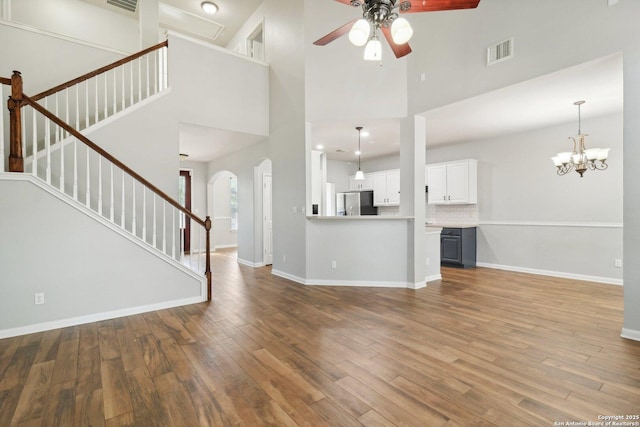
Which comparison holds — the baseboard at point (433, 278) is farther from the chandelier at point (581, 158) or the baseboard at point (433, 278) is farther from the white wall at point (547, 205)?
the chandelier at point (581, 158)

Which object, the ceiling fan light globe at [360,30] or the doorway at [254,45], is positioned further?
the doorway at [254,45]

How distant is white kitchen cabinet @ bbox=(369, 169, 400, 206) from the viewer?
7.75m

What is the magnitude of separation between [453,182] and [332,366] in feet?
17.9

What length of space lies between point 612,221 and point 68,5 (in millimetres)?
10570

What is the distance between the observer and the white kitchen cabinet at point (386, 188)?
7.75 metres

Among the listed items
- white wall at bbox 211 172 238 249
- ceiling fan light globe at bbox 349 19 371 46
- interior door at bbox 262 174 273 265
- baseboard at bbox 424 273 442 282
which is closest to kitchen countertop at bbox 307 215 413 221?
baseboard at bbox 424 273 442 282

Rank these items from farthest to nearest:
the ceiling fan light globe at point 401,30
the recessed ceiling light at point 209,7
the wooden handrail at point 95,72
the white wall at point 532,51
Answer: the recessed ceiling light at point 209,7
the wooden handrail at point 95,72
the white wall at point 532,51
the ceiling fan light globe at point 401,30

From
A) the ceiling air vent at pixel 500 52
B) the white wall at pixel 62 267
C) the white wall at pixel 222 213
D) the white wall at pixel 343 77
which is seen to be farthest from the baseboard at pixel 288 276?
the white wall at pixel 222 213

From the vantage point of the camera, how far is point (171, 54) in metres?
4.54

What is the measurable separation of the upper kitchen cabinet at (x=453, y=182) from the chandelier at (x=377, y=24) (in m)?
4.69

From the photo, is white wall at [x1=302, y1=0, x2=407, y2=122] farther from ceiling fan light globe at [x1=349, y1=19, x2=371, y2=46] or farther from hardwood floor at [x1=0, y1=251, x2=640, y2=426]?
hardwood floor at [x1=0, y1=251, x2=640, y2=426]

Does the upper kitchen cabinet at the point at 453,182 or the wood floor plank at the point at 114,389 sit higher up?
the upper kitchen cabinet at the point at 453,182

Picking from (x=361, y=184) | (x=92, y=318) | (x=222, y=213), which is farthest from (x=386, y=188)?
(x=92, y=318)

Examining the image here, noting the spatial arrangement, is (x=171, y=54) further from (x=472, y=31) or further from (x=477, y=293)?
(x=477, y=293)
